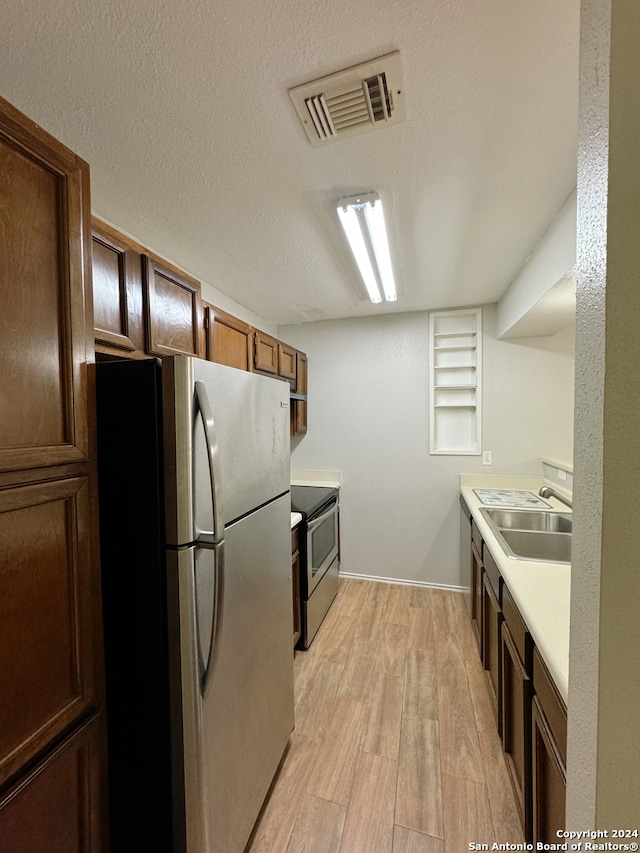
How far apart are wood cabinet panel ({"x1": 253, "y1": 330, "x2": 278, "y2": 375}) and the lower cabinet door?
2.18m

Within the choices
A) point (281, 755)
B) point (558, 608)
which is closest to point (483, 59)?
point (558, 608)

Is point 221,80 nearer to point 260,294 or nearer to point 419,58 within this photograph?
point 419,58

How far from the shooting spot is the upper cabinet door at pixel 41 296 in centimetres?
71

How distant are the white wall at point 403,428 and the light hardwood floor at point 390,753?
82cm

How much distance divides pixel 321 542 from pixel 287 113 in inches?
96.4

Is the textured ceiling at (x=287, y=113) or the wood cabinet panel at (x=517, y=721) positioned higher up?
the textured ceiling at (x=287, y=113)

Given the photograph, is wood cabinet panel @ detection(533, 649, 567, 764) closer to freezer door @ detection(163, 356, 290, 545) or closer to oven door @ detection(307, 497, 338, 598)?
freezer door @ detection(163, 356, 290, 545)

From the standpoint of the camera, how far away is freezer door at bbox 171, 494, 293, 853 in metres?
0.93

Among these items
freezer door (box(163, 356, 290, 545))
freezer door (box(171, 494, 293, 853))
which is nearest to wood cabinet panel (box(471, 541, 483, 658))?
freezer door (box(171, 494, 293, 853))

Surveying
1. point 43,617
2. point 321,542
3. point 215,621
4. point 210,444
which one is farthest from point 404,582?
point 43,617

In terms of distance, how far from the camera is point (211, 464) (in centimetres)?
98

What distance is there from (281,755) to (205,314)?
210cm

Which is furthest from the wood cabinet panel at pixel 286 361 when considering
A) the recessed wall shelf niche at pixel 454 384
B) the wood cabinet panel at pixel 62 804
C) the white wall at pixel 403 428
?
the wood cabinet panel at pixel 62 804

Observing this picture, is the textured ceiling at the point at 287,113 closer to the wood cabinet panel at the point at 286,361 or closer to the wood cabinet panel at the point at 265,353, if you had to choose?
the wood cabinet panel at the point at 265,353
